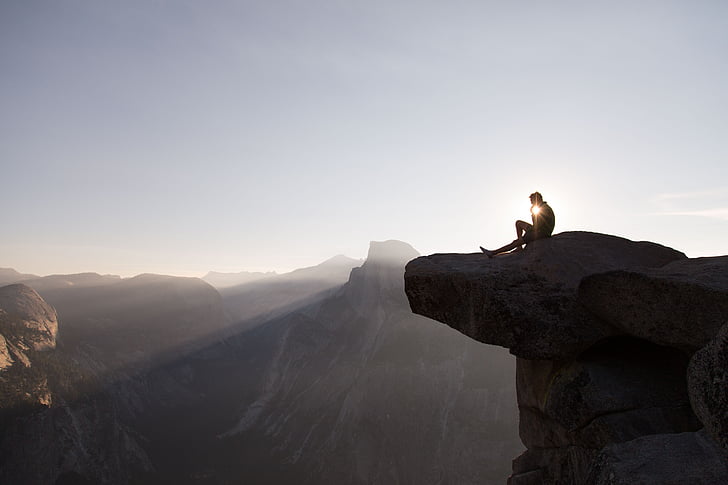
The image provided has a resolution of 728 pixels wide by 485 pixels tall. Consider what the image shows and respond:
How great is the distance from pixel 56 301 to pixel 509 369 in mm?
141179

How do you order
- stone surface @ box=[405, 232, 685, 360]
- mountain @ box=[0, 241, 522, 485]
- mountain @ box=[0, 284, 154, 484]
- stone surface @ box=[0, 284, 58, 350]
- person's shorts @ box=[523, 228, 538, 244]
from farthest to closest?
stone surface @ box=[0, 284, 58, 350] < mountain @ box=[0, 284, 154, 484] < mountain @ box=[0, 241, 522, 485] < person's shorts @ box=[523, 228, 538, 244] < stone surface @ box=[405, 232, 685, 360]

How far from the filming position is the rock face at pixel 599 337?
241 inches

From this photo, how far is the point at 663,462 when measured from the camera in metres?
5.56

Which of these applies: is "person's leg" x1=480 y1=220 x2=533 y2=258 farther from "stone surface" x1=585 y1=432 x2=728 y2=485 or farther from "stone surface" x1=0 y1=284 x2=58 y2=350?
"stone surface" x1=0 y1=284 x2=58 y2=350

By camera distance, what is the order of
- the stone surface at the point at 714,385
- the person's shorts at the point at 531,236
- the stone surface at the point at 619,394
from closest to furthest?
the stone surface at the point at 714,385 < the stone surface at the point at 619,394 < the person's shorts at the point at 531,236

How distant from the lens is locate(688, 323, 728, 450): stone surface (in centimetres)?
453

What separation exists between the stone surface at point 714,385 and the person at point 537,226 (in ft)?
23.8

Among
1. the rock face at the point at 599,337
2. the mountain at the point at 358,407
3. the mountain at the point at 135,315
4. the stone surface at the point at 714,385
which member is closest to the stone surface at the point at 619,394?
the rock face at the point at 599,337

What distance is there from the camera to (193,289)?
465 ft

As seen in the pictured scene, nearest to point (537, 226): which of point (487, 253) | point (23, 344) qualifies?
point (487, 253)

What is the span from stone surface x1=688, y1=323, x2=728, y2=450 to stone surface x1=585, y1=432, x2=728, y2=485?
0.42m

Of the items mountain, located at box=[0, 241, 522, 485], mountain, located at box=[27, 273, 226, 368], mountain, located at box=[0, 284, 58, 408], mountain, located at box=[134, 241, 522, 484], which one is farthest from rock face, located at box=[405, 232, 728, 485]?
mountain, located at box=[27, 273, 226, 368]

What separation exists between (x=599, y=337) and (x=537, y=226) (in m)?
4.27

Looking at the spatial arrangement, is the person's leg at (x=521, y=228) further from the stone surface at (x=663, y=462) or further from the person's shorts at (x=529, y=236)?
the stone surface at (x=663, y=462)
